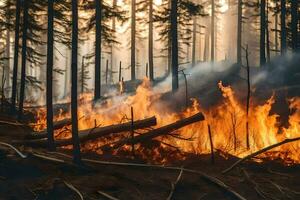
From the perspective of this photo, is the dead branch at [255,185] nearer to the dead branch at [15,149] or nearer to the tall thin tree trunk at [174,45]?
the dead branch at [15,149]

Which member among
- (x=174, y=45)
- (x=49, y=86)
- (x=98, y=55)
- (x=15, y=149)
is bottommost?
(x=15, y=149)

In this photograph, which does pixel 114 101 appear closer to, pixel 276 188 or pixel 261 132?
pixel 261 132

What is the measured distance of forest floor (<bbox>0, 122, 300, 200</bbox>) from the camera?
31.8ft

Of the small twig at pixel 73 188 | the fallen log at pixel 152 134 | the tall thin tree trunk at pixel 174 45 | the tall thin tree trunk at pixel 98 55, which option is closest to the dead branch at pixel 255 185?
the fallen log at pixel 152 134

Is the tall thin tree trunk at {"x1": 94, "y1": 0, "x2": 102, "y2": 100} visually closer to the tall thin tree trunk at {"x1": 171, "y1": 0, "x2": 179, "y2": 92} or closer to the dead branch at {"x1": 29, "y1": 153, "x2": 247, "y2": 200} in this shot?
the tall thin tree trunk at {"x1": 171, "y1": 0, "x2": 179, "y2": 92}

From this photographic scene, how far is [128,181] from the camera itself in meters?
10.5

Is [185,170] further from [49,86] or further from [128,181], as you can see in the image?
[49,86]

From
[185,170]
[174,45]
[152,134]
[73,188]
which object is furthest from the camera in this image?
[174,45]

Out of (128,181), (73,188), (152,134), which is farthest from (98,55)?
(73,188)

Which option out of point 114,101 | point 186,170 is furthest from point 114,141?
point 114,101

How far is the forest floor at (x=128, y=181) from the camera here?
31.8 ft

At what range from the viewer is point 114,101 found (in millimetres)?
24672

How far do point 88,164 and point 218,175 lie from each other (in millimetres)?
3809

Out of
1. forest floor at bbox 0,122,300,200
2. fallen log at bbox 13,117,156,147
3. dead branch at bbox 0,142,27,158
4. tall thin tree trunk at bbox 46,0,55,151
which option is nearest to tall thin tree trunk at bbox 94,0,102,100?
tall thin tree trunk at bbox 46,0,55,151
